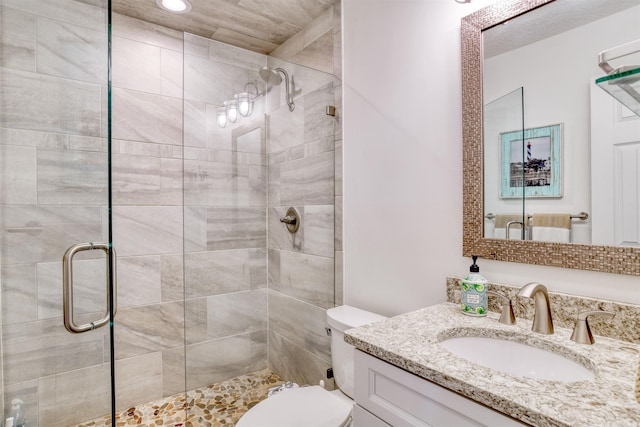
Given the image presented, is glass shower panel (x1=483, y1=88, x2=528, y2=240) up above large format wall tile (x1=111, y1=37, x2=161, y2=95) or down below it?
below

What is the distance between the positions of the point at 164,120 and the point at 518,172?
2017 mm

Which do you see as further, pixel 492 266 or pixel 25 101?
pixel 492 266

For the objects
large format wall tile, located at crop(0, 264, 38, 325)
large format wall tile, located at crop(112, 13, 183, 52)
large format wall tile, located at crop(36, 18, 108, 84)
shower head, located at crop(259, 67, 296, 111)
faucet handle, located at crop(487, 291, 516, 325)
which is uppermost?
large format wall tile, located at crop(112, 13, 183, 52)

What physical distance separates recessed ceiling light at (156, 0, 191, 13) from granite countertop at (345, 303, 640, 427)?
1940 millimetres

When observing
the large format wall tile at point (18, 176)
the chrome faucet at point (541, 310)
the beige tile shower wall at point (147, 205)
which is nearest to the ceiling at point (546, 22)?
the chrome faucet at point (541, 310)

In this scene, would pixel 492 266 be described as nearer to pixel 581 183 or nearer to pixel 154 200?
pixel 581 183

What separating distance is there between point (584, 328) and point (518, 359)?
0.63 feet

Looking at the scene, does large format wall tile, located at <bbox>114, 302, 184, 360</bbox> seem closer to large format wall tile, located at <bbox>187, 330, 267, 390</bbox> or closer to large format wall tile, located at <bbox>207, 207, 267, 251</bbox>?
large format wall tile, located at <bbox>187, 330, 267, 390</bbox>

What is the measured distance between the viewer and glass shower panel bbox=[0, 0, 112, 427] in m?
1.02

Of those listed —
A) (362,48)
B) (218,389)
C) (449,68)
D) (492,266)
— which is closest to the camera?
(492,266)

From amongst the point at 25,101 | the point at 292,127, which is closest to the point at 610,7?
the point at 292,127

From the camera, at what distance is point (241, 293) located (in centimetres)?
173

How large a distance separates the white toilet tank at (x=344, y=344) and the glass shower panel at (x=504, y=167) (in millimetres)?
650

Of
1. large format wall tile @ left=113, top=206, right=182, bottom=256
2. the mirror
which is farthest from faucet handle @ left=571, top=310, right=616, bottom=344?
large format wall tile @ left=113, top=206, right=182, bottom=256
